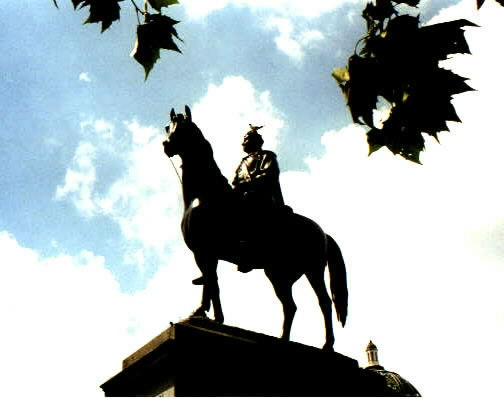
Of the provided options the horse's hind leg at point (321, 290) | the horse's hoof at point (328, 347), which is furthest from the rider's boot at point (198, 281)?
the horse's hoof at point (328, 347)

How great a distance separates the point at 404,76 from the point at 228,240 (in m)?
4.21

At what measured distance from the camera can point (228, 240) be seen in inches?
242

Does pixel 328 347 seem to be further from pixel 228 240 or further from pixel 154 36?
pixel 154 36

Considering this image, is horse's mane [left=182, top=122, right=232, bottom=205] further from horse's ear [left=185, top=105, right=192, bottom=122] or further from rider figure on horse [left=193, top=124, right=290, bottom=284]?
rider figure on horse [left=193, top=124, right=290, bottom=284]

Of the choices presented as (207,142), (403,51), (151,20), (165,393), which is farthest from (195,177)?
(403,51)

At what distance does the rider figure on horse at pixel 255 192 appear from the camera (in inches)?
246

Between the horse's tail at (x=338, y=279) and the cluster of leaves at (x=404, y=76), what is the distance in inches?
182

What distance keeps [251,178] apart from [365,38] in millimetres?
4738

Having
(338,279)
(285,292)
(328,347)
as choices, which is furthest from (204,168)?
(328,347)

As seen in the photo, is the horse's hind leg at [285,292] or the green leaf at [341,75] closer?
the green leaf at [341,75]

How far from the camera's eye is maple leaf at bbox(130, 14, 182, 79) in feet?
7.70

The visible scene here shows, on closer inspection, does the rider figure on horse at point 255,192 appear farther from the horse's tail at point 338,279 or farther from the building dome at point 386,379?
the building dome at point 386,379

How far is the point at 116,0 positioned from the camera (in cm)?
227

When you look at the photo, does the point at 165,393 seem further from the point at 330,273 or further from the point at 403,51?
the point at 403,51
